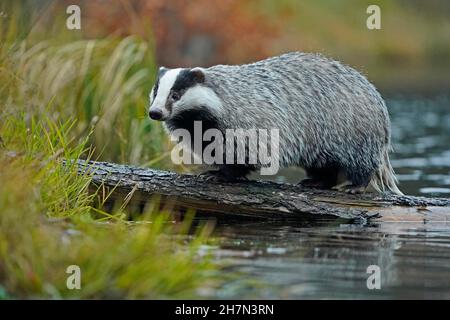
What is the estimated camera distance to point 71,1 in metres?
16.2

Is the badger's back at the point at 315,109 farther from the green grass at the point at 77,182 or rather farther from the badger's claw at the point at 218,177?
the green grass at the point at 77,182

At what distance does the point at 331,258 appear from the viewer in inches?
265

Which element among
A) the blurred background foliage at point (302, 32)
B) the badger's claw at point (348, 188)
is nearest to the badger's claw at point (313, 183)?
the badger's claw at point (348, 188)

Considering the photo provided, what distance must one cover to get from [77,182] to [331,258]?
2.06 metres

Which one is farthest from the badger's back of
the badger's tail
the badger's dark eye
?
the badger's dark eye

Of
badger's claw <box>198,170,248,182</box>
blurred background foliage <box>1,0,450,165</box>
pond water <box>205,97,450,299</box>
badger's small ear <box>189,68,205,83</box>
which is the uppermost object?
blurred background foliage <box>1,0,450,165</box>

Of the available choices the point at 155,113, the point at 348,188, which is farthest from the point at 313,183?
the point at 155,113

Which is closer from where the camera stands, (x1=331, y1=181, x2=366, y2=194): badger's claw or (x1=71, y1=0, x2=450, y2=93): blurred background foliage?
(x1=331, y1=181, x2=366, y2=194): badger's claw

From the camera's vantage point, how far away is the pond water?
5705mm

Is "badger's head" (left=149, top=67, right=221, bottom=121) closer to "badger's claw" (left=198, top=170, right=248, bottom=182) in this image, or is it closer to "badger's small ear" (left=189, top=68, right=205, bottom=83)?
"badger's small ear" (left=189, top=68, right=205, bottom=83)

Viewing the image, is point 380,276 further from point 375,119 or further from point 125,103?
point 125,103

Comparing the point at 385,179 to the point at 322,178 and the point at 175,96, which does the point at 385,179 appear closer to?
the point at 322,178

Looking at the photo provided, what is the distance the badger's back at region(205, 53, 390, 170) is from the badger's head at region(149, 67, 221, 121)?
0.45m

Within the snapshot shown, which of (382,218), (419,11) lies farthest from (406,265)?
(419,11)
